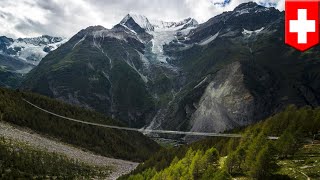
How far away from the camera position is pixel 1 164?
148 metres

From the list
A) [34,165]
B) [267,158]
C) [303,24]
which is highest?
[303,24]

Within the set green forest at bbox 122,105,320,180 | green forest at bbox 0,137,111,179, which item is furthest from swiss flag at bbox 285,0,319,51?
green forest at bbox 0,137,111,179

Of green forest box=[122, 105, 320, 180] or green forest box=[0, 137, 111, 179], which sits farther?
green forest box=[0, 137, 111, 179]

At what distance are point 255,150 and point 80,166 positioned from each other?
11368cm

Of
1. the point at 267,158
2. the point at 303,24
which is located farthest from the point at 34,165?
the point at 303,24

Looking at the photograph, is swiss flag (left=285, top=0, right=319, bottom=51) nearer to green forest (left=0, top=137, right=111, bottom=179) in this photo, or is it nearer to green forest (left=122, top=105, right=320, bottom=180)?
green forest (left=122, top=105, right=320, bottom=180)

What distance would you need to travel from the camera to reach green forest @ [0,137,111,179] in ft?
487

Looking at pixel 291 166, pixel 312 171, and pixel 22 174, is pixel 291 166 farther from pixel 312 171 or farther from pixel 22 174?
pixel 22 174

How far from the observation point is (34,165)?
162250mm

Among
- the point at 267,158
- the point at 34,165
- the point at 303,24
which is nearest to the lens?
the point at 303,24

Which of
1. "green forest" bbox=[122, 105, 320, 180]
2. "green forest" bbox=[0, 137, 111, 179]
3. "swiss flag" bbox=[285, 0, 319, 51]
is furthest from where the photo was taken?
"green forest" bbox=[0, 137, 111, 179]

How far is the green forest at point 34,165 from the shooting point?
148 m

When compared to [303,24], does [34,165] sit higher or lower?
lower

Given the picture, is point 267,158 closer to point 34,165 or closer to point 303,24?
point 303,24
